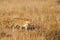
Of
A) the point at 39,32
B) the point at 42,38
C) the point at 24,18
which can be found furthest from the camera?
the point at 24,18

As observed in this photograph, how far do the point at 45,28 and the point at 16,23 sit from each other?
1822 mm

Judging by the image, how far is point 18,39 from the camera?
34.2 feet

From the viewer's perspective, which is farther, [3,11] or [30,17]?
[3,11]

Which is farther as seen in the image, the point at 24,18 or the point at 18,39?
the point at 24,18

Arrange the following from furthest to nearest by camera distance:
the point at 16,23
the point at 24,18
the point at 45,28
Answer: the point at 24,18 < the point at 16,23 < the point at 45,28

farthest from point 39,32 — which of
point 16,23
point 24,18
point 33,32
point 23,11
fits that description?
point 23,11

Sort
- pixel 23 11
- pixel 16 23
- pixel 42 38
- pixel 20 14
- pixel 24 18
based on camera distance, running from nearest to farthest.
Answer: pixel 42 38 < pixel 16 23 < pixel 24 18 < pixel 20 14 < pixel 23 11

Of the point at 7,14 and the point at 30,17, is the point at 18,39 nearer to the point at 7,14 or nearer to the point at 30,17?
the point at 30,17

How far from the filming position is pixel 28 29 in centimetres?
1214

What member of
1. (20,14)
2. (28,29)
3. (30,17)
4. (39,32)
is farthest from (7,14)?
(39,32)

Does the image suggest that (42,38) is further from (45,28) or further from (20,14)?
(20,14)

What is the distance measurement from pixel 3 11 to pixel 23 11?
4.69 ft

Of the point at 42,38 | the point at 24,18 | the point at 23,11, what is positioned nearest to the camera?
the point at 42,38

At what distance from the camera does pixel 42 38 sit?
10.4 meters
